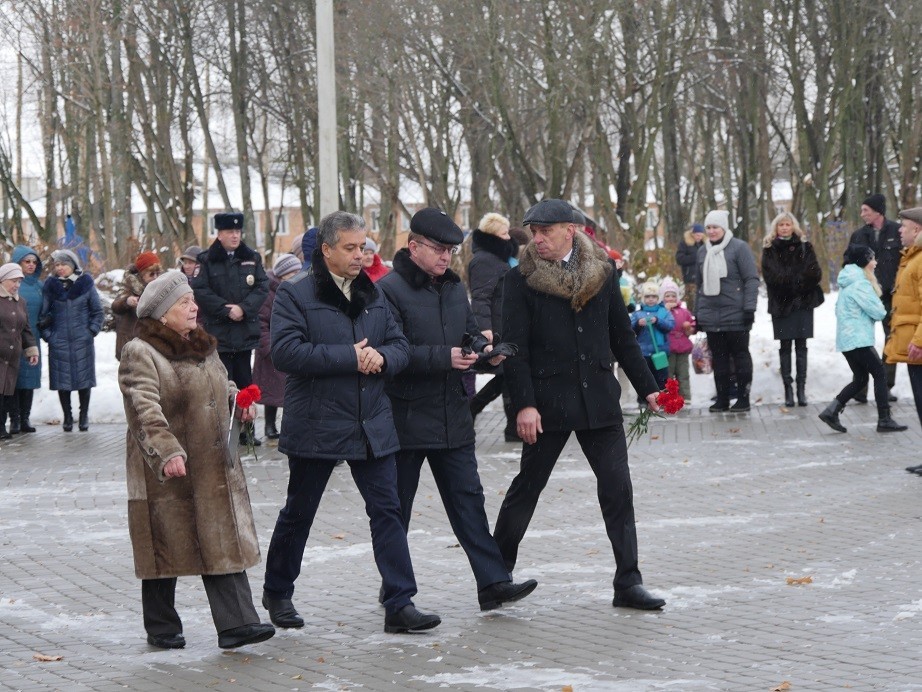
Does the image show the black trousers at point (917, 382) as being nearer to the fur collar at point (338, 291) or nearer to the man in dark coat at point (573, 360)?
the man in dark coat at point (573, 360)

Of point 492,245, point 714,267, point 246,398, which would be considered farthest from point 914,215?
point 246,398

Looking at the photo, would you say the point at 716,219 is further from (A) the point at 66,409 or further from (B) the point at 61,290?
(A) the point at 66,409

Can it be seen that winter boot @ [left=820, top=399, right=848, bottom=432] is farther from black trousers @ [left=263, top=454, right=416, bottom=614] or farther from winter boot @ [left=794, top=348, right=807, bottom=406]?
black trousers @ [left=263, top=454, right=416, bottom=614]

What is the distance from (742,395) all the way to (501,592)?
30.4 feet

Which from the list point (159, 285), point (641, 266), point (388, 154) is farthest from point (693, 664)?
point (388, 154)

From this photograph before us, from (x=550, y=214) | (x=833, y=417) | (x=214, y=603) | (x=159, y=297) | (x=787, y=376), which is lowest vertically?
(x=214, y=603)

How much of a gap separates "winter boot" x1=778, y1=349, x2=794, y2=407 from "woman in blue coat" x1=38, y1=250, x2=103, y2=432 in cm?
717

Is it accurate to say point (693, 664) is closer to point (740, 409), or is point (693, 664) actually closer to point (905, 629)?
point (905, 629)

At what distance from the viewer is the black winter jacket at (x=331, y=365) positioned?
23.2ft

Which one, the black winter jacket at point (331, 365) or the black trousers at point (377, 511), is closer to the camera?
the black winter jacket at point (331, 365)

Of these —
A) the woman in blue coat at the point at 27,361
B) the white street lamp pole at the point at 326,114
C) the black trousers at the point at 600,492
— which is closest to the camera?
the black trousers at the point at 600,492

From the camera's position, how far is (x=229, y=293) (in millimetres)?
14312

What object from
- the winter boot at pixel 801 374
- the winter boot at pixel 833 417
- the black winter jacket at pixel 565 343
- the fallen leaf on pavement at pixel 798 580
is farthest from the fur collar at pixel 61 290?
the fallen leaf on pavement at pixel 798 580

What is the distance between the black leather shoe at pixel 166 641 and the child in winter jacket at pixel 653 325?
32.6 feet
